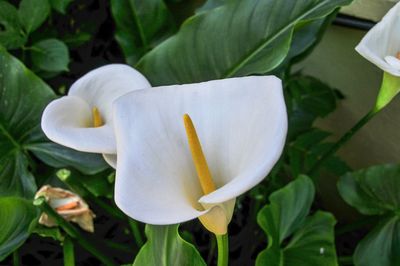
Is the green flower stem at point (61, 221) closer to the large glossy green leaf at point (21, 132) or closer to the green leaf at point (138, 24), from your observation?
the large glossy green leaf at point (21, 132)

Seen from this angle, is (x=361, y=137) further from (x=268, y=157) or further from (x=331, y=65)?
(x=268, y=157)

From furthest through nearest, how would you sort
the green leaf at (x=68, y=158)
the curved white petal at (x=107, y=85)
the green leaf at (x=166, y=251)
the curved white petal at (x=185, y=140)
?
the green leaf at (x=68, y=158), the curved white petal at (x=107, y=85), the green leaf at (x=166, y=251), the curved white petal at (x=185, y=140)

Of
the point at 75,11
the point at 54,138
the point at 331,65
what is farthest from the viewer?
the point at 75,11

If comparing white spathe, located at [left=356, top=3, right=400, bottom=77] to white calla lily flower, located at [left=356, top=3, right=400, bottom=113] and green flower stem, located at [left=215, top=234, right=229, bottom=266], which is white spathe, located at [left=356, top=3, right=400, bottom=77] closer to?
white calla lily flower, located at [left=356, top=3, right=400, bottom=113]

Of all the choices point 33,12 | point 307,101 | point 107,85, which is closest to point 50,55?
point 33,12

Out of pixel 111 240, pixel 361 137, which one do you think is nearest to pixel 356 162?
pixel 361 137

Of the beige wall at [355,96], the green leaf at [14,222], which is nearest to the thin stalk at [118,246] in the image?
the green leaf at [14,222]

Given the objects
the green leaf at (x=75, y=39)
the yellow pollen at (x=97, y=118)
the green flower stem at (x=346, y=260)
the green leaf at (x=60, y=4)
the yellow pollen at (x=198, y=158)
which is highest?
the yellow pollen at (x=198, y=158)
